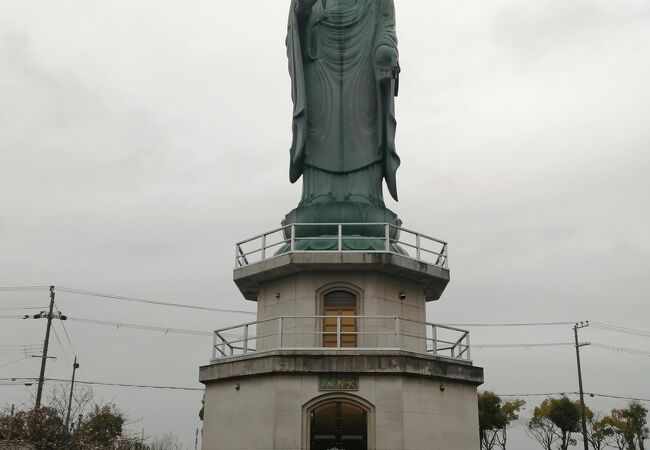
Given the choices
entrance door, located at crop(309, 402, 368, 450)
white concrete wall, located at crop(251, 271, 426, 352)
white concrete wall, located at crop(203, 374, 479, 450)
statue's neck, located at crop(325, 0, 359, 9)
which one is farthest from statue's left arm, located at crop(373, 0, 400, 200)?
white concrete wall, located at crop(203, 374, 479, 450)

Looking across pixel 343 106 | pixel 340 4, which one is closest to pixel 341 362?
pixel 343 106

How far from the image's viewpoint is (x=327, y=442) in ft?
71.2

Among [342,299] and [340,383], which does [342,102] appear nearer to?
[342,299]

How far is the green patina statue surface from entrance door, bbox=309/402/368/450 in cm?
609

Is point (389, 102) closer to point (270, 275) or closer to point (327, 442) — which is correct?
point (270, 275)

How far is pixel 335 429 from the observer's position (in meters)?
20.6

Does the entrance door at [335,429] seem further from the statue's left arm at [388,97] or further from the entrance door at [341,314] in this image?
the statue's left arm at [388,97]

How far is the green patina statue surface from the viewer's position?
23938 mm

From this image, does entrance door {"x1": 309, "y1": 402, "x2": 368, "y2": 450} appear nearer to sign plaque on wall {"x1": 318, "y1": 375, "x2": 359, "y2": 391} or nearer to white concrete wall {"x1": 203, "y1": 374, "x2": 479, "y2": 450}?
sign plaque on wall {"x1": 318, "y1": 375, "x2": 359, "y2": 391}

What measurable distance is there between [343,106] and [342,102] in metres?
0.15

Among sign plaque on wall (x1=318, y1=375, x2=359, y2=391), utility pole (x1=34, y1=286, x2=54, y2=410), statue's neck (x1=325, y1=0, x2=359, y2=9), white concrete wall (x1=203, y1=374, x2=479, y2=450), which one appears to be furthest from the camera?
utility pole (x1=34, y1=286, x2=54, y2=410)

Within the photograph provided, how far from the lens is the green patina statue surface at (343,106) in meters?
23.9

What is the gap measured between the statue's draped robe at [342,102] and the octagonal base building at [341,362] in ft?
7.36

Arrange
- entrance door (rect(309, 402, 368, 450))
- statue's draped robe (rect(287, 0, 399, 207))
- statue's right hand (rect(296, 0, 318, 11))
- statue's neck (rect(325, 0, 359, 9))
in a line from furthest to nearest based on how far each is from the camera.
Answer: statue's neck (rect(325, 0, 359, 9)) < statue's right hand (rect(296, 0, 318, 11)) < statue's draped robe (rect(287, 0, 399, 207)) < entrance door (rect(309, 402, 368, 450))
